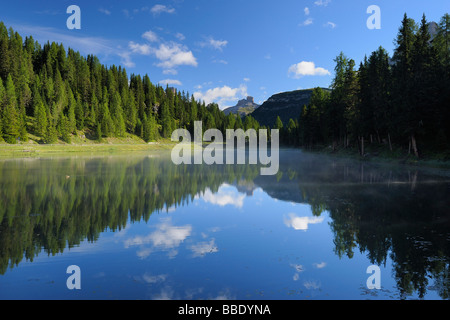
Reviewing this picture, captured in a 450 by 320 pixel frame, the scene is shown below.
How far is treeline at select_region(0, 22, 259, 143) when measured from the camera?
262 feet

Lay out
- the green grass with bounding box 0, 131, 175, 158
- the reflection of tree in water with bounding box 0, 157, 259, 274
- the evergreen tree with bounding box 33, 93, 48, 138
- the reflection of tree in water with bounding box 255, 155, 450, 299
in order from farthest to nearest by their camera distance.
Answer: the evergreen tree with bounding box 33, 93, 48, 138
the green grass with bounding box 0, 131, 175, 158
the reflection of tree in water with bounding box 0, 157, 259, 274
the reflection of tree in water with bounding box 255, 155, 450, 299

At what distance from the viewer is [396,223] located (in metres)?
11.6

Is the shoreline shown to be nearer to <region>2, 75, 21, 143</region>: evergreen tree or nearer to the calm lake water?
<region>2, 75, 21, 143</region>: evergreen tree

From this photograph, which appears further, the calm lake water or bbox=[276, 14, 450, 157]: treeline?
bbox=[276, 14, 450, 157]: treeline

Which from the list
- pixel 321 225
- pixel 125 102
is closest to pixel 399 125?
pixel 321 225

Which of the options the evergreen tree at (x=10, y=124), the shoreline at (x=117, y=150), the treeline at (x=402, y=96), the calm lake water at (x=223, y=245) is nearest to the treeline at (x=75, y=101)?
the evergreen tree at (x=10, y=124)

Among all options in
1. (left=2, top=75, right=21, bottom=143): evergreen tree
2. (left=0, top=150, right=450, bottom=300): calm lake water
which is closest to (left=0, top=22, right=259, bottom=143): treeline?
(left=2, top=75, right=21, bottom=143): evergreen tree

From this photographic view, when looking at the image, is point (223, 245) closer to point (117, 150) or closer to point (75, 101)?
point (117, 150)

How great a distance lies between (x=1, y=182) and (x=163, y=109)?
12793 cm

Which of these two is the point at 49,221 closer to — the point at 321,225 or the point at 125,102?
the point at 321,225

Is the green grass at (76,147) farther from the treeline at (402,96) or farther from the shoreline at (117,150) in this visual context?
the treeline at (402,96)

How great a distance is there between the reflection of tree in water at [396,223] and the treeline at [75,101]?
76.0 metres

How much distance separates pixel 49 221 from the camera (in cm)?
1175

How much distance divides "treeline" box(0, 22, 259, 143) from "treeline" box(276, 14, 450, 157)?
7482cm
